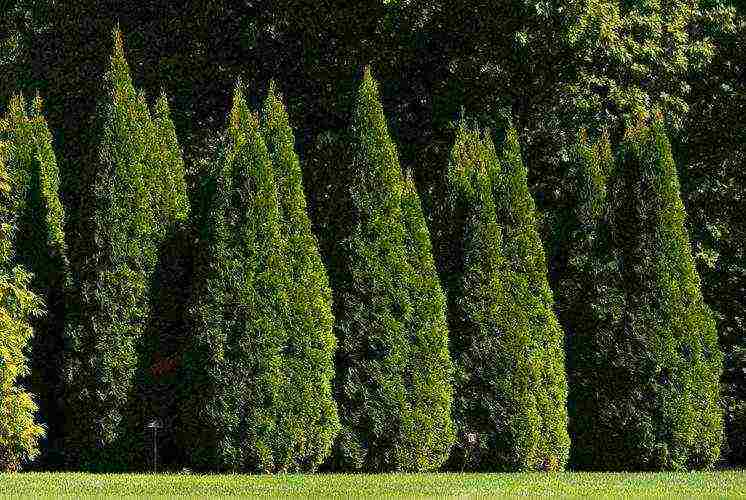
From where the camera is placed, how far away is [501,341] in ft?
53.0

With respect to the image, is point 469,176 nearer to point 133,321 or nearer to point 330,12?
point 133,321

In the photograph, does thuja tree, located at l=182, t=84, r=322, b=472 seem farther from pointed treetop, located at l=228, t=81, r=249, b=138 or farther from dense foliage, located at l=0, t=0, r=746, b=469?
pointed treetop, located at l=228, t=81, r=249, b=138

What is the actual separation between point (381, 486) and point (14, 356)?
6.36m

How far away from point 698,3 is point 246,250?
13437 millimetres

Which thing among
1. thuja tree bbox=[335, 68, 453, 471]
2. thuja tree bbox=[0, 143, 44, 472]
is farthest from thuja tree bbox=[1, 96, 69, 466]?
thuja tree bbox=[335, 68, 453, 471]

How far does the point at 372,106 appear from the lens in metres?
16.1

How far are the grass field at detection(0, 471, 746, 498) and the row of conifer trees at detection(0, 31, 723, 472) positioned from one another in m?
2.00

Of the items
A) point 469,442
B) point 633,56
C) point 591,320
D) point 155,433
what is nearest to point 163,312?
point 155,433

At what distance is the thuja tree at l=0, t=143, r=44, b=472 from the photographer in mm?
14734

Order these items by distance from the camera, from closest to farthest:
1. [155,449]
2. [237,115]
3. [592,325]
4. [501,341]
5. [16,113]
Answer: [155,449], [501,341], [237,115], [592,325], [16,113]

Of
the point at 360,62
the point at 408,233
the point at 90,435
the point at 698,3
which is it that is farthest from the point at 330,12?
the point at 90,435

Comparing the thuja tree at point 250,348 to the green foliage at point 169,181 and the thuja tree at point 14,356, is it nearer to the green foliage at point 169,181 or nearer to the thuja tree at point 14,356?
the green foliage at point 169,181

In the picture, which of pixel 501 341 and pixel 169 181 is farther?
pixel 169 181

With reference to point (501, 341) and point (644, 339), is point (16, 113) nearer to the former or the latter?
point (501, 341)
